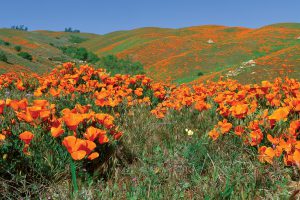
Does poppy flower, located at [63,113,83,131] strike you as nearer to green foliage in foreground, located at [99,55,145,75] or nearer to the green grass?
the green grass

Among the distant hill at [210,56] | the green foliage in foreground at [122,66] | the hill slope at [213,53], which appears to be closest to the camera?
the distant hill at [210,56]

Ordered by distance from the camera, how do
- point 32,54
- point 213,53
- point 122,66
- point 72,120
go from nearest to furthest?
1. point 72,120
2. point 32,54
3. point 122,66
4. point 213,53

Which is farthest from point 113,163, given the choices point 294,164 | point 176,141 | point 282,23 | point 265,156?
point 282,23

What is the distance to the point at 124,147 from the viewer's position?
11.0 ft

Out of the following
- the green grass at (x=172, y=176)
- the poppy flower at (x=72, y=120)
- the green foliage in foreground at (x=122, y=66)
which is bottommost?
the green foliage in foreground at (x=122, y=66)

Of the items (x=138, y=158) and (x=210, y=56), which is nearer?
(x=138, y=158)

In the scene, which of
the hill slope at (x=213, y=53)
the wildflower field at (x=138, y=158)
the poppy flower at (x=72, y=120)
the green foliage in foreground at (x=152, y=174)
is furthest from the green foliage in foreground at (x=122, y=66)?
the poppy flower at (x=72, y=120)

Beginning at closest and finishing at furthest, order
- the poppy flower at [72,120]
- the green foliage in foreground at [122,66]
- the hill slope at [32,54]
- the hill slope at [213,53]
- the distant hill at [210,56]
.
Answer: the poppy flower at [72,120] → the distant hill at [210,56] → the hill slope at [32,54] → the hill slope at [213,53] → the green foliage in foreground at [122,66]

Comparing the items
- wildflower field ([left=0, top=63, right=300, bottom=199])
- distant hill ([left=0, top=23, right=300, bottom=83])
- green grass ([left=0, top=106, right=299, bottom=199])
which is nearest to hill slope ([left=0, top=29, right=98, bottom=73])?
distant hill ([left=0, top=23, right=300, bottom=83])

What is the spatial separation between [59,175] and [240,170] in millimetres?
1429

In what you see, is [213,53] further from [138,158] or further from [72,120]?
[72,120]

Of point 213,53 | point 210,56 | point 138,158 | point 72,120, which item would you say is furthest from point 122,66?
point 72,120

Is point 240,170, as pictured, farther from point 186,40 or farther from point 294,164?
point 186,40

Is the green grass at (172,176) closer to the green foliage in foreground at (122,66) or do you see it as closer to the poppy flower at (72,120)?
the poppy flower at (72,120)
